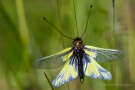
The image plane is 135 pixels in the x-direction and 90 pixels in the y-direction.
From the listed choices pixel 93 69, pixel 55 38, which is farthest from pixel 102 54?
pixel 55 38

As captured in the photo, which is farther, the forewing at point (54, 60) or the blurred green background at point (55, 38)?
the blurred green background at point (55, 38)

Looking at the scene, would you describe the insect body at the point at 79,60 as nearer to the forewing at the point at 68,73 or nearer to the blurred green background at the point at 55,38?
the forewing at the point at 68,73

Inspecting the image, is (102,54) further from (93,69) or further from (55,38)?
(55,38)

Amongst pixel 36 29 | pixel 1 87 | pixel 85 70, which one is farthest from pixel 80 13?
pixel 85 70

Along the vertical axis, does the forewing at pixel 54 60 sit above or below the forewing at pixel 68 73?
above

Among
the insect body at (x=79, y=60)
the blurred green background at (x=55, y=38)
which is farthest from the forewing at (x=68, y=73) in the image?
the blurred green background at (x=55, y=38)

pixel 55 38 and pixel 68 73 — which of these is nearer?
pixel 68 73

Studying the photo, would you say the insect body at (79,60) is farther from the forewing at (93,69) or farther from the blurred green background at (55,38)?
the blurred green background at (55,38)

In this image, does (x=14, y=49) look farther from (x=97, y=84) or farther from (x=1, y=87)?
(x=97, y=84)
